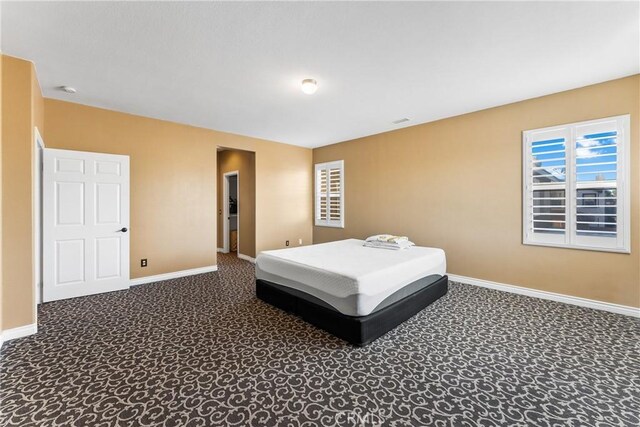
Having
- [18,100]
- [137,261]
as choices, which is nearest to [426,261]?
[137,261]

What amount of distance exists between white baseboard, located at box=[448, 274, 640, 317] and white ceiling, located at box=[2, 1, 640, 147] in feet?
8.91

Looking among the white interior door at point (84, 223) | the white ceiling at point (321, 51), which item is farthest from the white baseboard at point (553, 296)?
the white interior door at point (84, 223)

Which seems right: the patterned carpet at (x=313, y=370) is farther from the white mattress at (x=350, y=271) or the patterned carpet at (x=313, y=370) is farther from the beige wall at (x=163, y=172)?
the beige wall at (x=163, y=172)

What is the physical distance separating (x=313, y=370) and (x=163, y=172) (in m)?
4.22

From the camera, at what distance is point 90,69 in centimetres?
300

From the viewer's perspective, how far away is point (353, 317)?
254 cm

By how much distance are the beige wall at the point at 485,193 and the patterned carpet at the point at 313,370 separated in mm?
584

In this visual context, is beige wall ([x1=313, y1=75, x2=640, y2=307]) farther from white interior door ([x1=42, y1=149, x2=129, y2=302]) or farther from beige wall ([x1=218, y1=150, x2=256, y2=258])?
white interior door ([x1=42, y1=149, x2=129, y2=302])

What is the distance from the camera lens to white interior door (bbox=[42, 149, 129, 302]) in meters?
3.60

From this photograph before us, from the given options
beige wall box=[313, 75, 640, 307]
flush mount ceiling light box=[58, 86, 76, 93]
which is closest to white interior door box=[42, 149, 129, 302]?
flush mount ceiling light box=[58, 86, 76, 93]

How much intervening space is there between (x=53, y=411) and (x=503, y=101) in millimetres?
5665

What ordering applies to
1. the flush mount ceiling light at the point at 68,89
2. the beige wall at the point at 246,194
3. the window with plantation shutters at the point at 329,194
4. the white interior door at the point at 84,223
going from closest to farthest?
the flush mount ceiling light at the point at 68,89 < the white interior door at the point at 84,223 < the beige wall at the point at 246,194 < the window with plantation shutters at the point at 329,194

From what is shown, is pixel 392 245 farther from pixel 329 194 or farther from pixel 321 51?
pixel 329 194

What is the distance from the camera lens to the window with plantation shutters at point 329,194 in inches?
256
